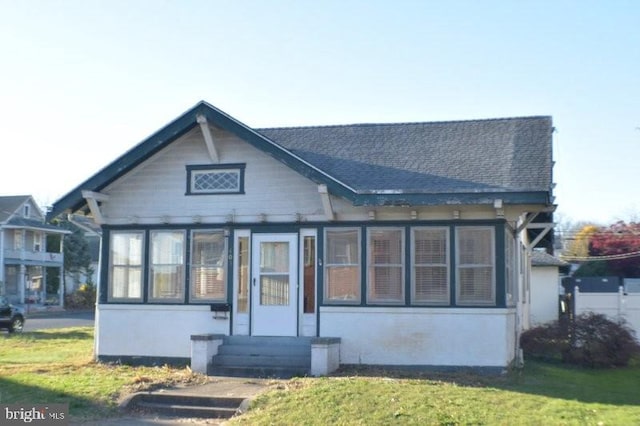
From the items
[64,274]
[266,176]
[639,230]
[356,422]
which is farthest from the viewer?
[64,274]

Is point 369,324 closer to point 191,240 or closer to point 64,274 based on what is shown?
point 191,240

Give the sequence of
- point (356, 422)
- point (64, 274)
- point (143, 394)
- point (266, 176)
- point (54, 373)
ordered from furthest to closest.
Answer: point (64, 274), point (266, 176), point (54, 373), point (143, 394), point (356, 422)

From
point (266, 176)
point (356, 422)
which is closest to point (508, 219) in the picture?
point (266, 176)

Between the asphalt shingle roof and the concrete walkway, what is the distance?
4.09 meters

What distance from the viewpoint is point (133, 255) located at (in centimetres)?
1620

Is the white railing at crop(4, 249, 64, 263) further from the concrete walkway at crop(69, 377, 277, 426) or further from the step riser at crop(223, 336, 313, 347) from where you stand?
the concrete walkway at crop(69, 377, 277, 426)

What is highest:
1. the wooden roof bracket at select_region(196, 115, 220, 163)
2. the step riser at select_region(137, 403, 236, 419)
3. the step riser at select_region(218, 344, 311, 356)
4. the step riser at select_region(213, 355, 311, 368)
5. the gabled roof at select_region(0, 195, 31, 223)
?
the gabled roof at select_region(0, 195, 31, 223)

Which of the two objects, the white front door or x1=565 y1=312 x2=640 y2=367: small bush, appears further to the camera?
x1=565 y1=312 x2=640 y2=367: small bush

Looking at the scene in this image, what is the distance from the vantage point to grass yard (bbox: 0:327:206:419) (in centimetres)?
1188

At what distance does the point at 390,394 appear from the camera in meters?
11.3

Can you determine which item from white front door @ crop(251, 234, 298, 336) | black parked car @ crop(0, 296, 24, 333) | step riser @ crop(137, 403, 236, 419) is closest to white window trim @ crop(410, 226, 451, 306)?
white front door @ crop(251, 234, 298, 336)

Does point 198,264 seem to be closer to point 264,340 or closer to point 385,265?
point 264,340

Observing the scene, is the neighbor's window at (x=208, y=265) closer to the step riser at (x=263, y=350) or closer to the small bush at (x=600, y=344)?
the step riser at (x=263, y=350)

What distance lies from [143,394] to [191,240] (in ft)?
14.3
